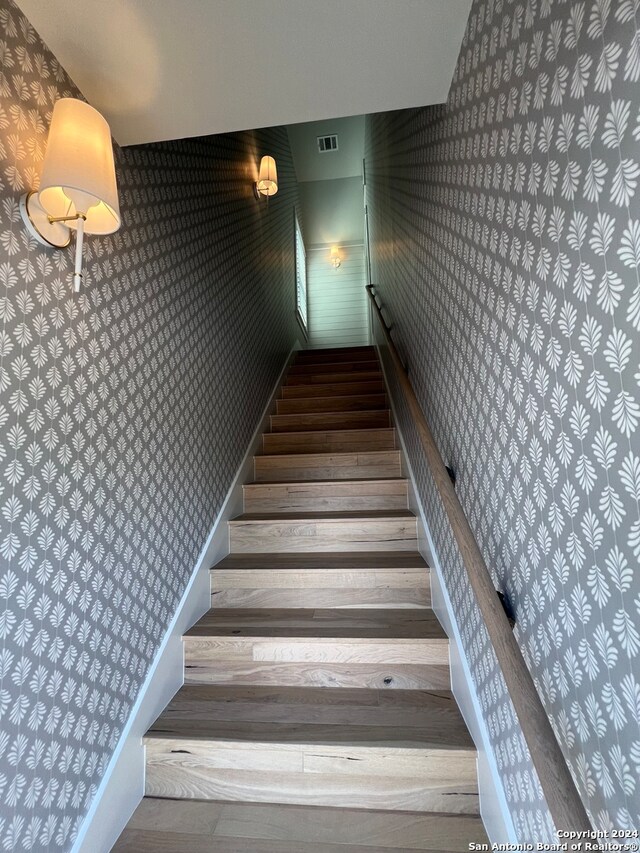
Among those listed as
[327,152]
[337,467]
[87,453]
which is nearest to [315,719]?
[87,453]

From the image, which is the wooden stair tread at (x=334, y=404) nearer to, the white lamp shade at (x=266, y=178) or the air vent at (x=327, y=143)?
the white lamp shade at (x=266, y=178)

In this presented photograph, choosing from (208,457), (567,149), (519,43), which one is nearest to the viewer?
(567,149)

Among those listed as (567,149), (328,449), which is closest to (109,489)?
(567,149)

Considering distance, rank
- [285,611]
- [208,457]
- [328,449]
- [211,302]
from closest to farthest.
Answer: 1. [285,611]
2. [208,457]
3. [211,302]
4. [328,449]

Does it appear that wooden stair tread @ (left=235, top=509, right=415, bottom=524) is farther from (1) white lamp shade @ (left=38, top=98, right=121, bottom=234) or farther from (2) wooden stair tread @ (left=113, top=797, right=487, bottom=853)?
(1) white lamp shade @ (left=38, top=98, right=121, bottom=234)

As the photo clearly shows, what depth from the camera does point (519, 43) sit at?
75cm

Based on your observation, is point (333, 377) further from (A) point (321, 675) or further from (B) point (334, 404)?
(A) point (321, 675)

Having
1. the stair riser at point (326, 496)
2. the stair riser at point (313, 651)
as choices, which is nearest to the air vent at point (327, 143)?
the stair riser at point (326, 496)

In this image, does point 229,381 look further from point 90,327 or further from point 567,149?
point 567,149

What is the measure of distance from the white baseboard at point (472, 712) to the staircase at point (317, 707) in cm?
4

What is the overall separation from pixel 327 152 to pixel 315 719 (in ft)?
19.1

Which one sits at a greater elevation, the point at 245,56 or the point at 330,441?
the point at 245,56

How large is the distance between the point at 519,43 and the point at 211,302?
1.68m

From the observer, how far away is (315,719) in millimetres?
1335
